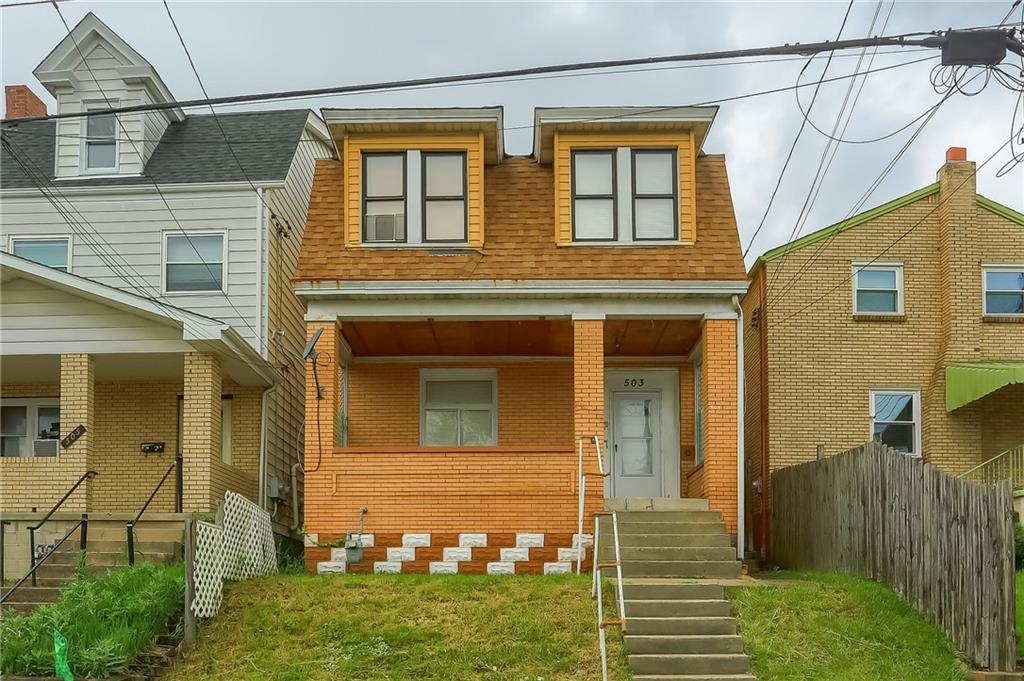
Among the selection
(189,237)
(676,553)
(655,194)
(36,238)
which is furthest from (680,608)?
(36,238)

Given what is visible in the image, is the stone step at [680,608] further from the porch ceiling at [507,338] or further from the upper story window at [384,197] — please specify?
the upper story window at [384,197]

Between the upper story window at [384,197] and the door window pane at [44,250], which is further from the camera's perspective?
the door window pane at [44,250]

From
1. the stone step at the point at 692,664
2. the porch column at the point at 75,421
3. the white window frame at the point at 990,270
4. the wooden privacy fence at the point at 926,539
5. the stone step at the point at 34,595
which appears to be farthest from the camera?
the white window frame at the point at 990,270

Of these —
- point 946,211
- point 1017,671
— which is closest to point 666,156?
point 946,211

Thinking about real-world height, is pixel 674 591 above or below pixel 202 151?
below

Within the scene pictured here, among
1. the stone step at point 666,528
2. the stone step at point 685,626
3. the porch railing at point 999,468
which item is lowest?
the stone step at point 685,626

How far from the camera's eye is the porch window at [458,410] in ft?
71.4

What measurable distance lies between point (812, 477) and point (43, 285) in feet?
37.5

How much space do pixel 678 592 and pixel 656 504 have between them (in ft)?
10.3

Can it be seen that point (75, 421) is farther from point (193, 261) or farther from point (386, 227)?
Result: point (386, 227)

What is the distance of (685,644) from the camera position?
13.5 m

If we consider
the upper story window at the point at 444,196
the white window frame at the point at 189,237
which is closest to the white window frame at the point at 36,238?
the white window frame at the point at 189,237

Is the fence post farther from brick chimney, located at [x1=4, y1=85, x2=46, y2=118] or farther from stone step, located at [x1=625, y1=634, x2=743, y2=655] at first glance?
brick chimney, located at [x1=4, y1=85, x2=46, y2=118]

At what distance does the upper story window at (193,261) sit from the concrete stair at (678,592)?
344 inches
